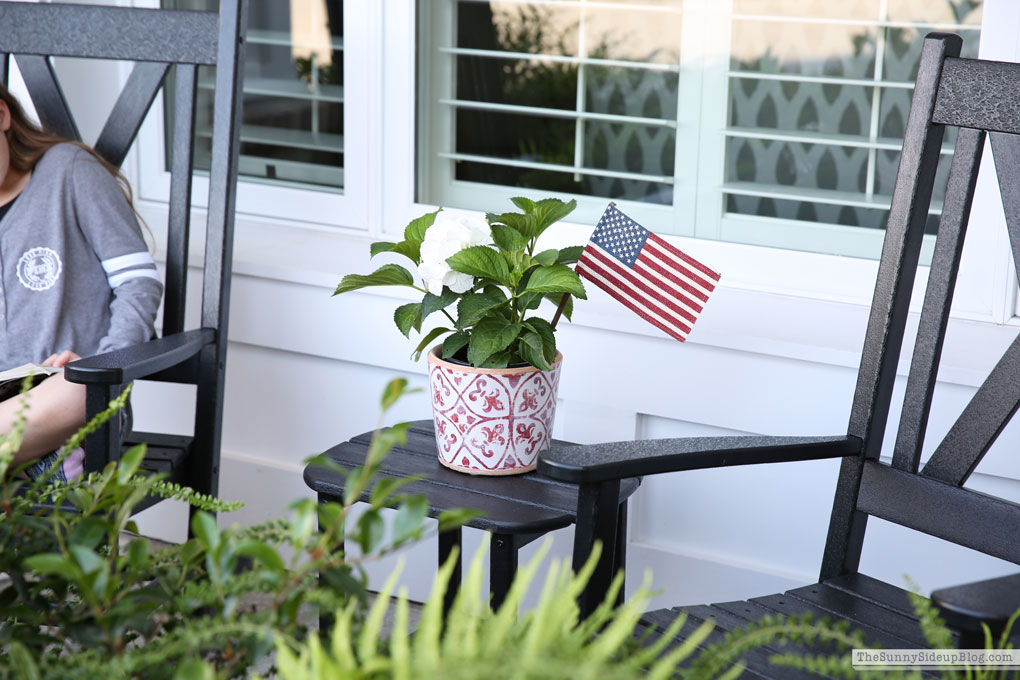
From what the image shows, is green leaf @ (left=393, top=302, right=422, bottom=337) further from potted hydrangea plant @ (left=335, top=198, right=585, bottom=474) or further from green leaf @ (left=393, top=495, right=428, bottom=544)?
green leaf @ (left=393, top=495, right=428, bottom=544)

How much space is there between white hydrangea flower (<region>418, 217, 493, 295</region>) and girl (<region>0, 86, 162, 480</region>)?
25.4 inches

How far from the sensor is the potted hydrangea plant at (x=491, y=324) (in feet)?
4.53

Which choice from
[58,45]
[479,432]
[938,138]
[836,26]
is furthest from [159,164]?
[938,138]

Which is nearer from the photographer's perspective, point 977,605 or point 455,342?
point 977,605

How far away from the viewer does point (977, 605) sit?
86cm

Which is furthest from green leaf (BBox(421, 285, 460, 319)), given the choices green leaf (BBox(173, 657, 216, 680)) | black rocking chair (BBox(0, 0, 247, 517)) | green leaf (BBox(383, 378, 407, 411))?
green leaf (BBox(173, 657, 216, 680))

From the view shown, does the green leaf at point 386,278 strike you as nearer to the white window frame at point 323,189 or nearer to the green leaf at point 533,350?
the green leaf at point 533,350

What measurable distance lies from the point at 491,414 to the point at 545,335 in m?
→ 0.13

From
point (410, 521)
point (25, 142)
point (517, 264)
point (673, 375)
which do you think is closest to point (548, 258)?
point (517, 264)

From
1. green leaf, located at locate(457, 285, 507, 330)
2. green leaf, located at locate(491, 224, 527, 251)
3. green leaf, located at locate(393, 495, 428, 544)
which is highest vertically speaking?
green leaf, located at locate(491, 224, 527, 251)

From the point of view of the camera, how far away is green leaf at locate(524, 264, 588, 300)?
1.36m

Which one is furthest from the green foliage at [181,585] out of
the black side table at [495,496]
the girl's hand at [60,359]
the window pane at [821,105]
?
the window pane at [821,105]

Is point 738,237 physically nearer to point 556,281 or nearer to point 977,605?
point 556,281

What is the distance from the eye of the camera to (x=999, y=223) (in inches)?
66.6
